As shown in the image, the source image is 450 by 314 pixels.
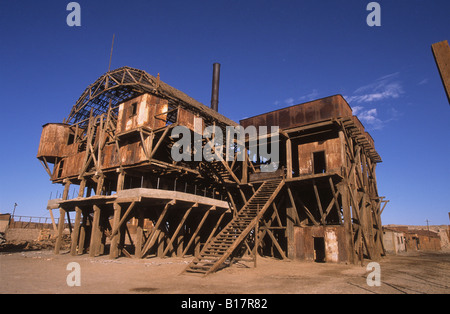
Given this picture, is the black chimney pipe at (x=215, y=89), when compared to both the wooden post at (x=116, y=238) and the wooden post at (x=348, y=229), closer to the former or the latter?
the wooden post at (x=116, y=238)

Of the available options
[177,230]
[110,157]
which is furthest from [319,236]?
[110,157]

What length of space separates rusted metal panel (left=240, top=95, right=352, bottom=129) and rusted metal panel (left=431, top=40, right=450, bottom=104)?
15.7 metres

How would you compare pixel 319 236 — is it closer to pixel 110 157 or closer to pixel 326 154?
pixel 326 154

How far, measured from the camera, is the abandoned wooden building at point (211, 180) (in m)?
17.7

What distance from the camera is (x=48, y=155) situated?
88.0ft

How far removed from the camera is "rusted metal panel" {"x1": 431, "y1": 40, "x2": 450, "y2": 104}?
297 cm

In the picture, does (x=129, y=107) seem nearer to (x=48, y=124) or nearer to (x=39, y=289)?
(x=48, y=124)

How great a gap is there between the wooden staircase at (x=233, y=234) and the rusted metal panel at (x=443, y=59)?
1051 cm

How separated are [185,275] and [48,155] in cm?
2223

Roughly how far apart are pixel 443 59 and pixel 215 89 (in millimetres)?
33731

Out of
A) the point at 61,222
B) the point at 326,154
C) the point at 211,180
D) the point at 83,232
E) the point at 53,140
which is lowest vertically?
the point at 83,232

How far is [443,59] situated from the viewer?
3078 mm

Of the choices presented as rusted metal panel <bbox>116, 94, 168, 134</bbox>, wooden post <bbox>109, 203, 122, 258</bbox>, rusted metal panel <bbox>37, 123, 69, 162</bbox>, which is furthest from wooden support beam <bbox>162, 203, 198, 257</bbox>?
rusted metal panel <bbox>37, 123, 69, 162</bbox>
